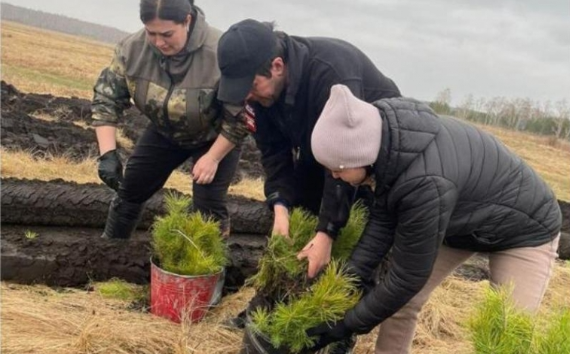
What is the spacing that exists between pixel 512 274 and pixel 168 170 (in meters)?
2.27

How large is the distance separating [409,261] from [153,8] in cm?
189

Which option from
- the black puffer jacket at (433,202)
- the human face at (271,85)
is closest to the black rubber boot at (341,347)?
the black puffer jacket at (433,202)

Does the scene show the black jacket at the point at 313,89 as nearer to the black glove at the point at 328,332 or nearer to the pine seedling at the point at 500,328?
the black glove at the point at 328,332

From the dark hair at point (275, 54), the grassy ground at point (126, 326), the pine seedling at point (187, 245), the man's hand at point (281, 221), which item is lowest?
the grassy ground at point (126, 326)

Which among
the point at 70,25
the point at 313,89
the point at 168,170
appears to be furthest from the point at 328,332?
the point at 70,25

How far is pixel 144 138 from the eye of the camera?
3.90 meters

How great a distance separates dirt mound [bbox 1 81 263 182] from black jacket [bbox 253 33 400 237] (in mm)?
5639

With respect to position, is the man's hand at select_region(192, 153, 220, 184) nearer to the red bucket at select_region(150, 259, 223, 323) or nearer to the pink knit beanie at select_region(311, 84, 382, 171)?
the red bucket at select_region(150, 259, 223, 323)

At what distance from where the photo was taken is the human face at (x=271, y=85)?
8.16 ft

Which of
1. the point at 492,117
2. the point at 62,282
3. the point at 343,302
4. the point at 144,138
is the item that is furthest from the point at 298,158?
the point at 492,117

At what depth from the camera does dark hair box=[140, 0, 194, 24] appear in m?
3.12

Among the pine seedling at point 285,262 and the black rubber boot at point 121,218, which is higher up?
the pine seedling at point 285,262

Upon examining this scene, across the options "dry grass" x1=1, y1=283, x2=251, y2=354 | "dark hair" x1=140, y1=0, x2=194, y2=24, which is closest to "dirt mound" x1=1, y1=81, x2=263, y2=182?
"dry grass" x1=1, y1=283, x2=251, y2=354

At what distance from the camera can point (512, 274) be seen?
8.26 feet
